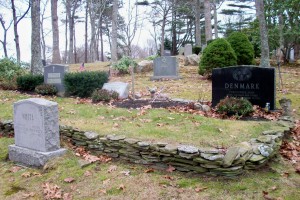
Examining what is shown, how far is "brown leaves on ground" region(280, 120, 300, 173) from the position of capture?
527 centimetres

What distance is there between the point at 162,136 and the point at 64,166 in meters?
1.76

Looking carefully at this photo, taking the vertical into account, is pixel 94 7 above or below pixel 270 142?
above

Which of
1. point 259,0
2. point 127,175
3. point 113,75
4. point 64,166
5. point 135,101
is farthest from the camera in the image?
point 113,75

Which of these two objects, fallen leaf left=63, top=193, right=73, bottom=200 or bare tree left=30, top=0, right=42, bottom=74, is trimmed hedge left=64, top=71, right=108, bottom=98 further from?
fallen leaf left=63, top=193, right=73, bottom=200

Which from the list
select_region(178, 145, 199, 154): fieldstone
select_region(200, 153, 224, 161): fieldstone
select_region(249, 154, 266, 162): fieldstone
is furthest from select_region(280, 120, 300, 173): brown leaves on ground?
select_region(178, 145, 199, 154): fieldstone

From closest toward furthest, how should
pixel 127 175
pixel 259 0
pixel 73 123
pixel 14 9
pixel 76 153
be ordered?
pixel 127 175 < pixel 76 153 < pixel 73 123 < pixel 259 0 < pixel 14 9

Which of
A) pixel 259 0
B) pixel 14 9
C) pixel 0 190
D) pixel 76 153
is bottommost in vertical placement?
pixel 0 190

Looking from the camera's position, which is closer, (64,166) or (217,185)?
(217,185)

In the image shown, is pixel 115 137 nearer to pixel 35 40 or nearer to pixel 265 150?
pixel 265 150

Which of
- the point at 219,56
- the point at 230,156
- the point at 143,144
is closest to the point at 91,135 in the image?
the point at 143,144

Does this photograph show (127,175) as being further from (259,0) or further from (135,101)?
(259,0)

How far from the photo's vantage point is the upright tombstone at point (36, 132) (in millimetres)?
5613

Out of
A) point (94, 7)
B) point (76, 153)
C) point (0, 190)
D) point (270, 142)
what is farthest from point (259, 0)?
point (94, 7)

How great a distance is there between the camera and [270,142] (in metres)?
5.21
